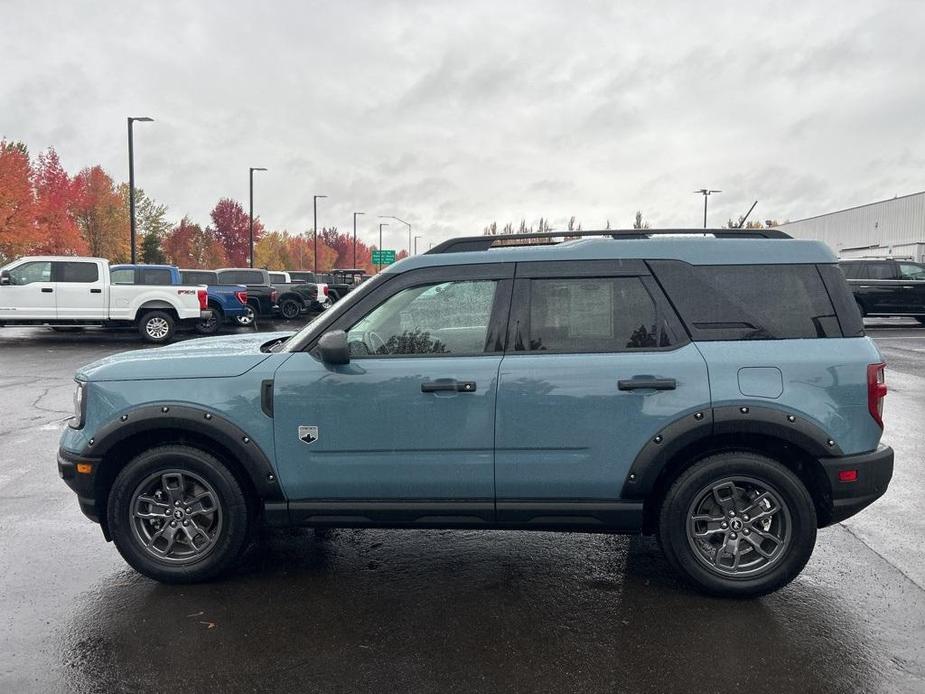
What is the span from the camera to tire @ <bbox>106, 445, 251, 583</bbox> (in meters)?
3.93

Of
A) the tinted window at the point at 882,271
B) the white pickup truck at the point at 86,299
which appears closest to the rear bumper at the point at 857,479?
the white pickup truck at the point at 86,299

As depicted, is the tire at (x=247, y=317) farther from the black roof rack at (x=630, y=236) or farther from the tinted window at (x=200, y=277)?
the black roof rack at (x=630, y=236)

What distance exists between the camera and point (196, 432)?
3930mm

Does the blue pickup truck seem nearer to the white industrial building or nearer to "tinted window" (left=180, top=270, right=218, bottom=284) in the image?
"tinted window" (left=180, top=270, right=218, bottom=284)

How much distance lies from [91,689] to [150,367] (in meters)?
1.64

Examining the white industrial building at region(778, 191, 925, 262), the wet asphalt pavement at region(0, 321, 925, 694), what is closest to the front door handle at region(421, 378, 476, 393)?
the wet asphalt pavement at region(0, 321, 925, 694)

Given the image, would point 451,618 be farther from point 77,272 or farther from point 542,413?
point 77,272

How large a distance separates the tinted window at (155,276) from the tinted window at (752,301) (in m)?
17.1

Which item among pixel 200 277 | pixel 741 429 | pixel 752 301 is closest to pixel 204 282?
pixel 200 277

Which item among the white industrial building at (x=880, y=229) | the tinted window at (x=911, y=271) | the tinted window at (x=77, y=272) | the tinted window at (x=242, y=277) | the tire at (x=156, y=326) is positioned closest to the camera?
the tinted window at (x=77, y=272)

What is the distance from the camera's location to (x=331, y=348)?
3.67 m

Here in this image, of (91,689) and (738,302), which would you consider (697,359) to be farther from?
(91,689)

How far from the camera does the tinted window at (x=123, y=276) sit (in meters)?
18.4

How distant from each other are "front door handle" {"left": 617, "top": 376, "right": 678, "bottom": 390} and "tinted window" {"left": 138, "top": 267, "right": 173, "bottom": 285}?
17.1 metres
